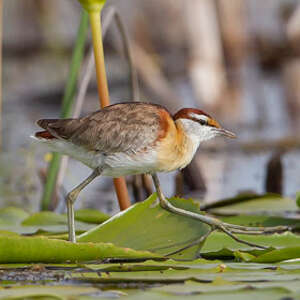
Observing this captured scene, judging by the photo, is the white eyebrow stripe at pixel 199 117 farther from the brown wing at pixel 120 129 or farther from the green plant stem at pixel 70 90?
the green plant stem at pixel 70 90

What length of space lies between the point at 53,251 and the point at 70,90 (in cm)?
165

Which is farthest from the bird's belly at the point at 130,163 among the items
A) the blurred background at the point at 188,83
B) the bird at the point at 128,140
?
the blurred background at the point at 188,83

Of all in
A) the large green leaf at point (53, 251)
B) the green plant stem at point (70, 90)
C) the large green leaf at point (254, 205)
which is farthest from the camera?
the large green leaf at point (254, 205)

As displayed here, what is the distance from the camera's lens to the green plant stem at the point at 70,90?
4914 millimetres

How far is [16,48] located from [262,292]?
1216 centimetres

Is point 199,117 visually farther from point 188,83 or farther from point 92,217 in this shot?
point 188,83

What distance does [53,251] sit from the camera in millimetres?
3512

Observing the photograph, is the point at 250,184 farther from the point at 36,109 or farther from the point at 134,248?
the point at 36,109

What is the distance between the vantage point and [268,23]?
14320 mm

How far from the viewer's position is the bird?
3.88m

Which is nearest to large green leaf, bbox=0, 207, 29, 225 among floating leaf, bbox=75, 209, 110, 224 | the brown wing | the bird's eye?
floating leaf, bbox=75, 209, 110, 224

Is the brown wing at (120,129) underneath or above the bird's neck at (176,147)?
above

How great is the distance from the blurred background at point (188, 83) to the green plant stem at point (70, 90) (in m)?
0.46

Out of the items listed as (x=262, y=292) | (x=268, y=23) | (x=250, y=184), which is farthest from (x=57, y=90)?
(x=262, y=292)
